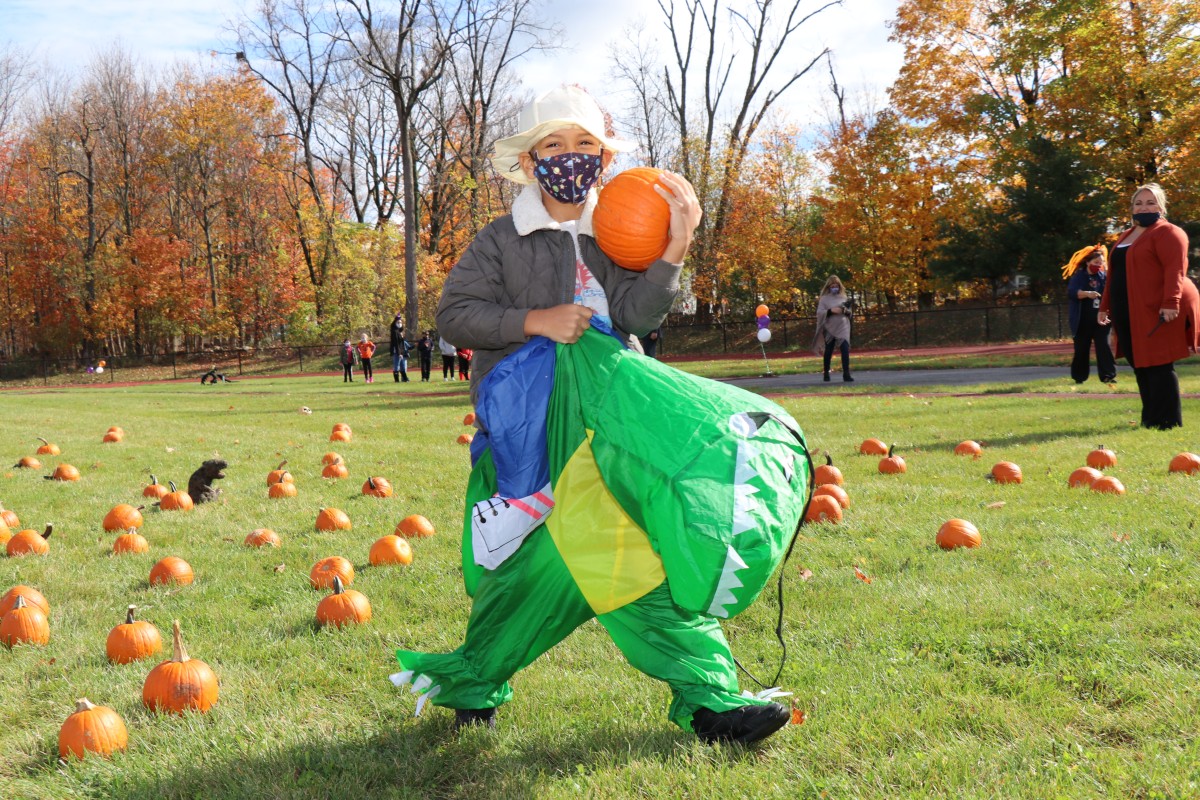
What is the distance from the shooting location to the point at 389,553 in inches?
216

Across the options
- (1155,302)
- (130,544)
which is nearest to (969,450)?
(1155,302)

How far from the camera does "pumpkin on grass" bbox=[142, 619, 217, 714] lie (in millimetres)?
3469

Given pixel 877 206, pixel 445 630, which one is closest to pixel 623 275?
pixel 445 630

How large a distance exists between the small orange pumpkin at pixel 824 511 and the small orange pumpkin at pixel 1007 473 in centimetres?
174

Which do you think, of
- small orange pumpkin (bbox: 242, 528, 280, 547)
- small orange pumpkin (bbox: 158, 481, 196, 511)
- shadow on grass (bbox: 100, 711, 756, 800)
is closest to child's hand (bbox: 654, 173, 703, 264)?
shadow on grass (bbox: 100, 711, 756, 800)

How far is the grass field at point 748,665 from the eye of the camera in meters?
2.86

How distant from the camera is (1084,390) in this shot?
1371cm

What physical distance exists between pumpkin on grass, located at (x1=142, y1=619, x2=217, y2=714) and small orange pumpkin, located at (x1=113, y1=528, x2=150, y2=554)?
280 centimetres

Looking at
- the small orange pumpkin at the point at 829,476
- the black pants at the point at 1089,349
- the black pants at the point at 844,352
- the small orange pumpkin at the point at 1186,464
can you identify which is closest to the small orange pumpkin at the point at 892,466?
the small orange pumpkin at the point at 829,476

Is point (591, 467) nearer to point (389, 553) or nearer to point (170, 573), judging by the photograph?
point (389, 553)

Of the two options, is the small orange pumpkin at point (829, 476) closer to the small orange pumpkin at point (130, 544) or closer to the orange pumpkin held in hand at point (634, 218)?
the orange pumpkin held in hand at point (634, 218)

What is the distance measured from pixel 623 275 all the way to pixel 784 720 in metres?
1.58

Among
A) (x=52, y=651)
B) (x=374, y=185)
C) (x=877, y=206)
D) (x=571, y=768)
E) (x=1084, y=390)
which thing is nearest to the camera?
(x=571, y=768)

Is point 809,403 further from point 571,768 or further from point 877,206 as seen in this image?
point 877,206
